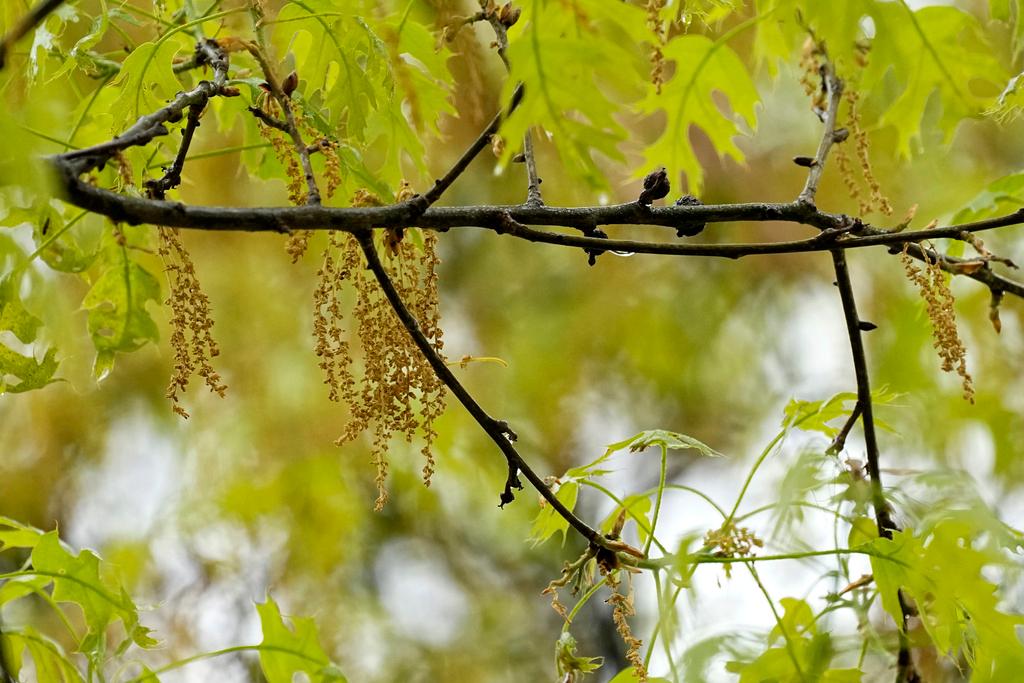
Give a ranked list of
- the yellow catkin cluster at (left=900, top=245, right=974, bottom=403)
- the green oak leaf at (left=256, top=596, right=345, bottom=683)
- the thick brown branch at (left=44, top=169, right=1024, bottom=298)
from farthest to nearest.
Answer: the green oak leaf at (left=256, top=596, right=345, bottom=683), the yellow catkin cluster at (left=900, top=245, right=974, bottom=403), the thick brown branch at (left=44, top=169, right=1024, bottom=298)

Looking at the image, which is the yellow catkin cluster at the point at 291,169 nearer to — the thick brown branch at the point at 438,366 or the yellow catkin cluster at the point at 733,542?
the thick brown branch at the point at 438,366

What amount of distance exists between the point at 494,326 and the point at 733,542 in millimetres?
2103

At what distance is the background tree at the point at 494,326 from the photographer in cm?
78

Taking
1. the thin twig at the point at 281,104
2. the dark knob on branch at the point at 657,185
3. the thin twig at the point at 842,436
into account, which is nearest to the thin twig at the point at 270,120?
the thin twig at the point at 281,104

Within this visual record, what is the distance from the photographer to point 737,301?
9.92ft

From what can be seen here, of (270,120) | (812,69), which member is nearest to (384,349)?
(270,120)

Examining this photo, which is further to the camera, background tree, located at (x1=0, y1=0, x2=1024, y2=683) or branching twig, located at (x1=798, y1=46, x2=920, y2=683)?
branching twig, located at (x1=798, y1=46, x2=920, y2=683)

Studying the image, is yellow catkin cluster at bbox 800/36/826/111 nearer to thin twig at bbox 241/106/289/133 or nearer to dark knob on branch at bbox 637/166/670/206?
dark knob on branch at bbox 637/166/670/206

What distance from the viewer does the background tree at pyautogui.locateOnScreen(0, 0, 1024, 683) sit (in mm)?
777

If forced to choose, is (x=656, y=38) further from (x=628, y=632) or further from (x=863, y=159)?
(x=628, y=632)

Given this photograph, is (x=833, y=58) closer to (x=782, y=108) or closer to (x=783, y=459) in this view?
(x=783, y=459)

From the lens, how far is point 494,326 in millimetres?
2953

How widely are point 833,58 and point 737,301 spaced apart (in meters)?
2.35

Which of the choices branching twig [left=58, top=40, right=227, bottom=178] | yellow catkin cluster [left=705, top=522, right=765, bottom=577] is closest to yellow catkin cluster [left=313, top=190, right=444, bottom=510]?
branching twig [left=58, top=40, right=227, bottom=178]
